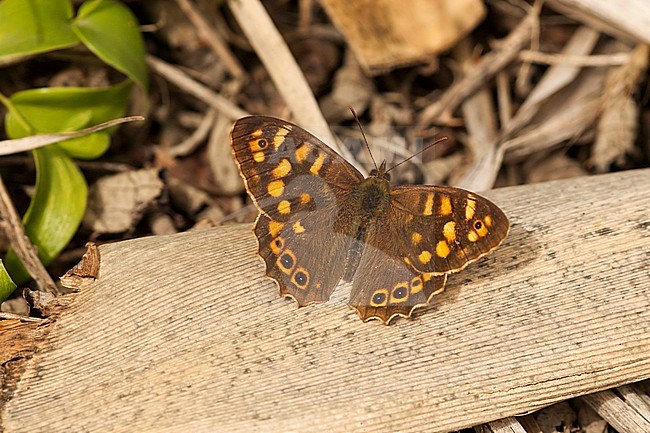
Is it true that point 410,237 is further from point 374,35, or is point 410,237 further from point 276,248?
point 374,35

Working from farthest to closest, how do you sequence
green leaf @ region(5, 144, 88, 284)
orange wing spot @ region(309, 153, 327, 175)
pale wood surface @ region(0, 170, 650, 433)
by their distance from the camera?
green leaf @ region(5, 144, 88, 284), orange wing spot @ region(309, 153, 327, 175), pale wood surface @ region(0, 170, 650, 433)

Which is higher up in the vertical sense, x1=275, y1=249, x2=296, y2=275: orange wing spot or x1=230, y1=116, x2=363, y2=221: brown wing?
x1=230, y1=116, x2=363, y2=221: brown wing

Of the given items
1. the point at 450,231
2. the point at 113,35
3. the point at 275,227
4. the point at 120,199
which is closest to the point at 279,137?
the point at 275,227

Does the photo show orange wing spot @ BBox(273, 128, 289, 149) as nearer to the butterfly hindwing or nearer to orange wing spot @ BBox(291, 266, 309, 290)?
the butterfly hindwing

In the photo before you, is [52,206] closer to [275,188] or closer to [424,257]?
[275,188]

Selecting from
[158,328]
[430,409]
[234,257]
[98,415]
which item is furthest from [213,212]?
[430,409]

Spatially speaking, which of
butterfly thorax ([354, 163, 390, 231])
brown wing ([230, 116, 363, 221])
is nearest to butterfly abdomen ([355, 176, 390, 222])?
butterfly thorax ([354, 163, 390, 231])

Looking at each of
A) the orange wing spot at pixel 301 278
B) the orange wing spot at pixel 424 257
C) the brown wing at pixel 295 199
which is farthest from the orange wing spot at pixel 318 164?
the orange wing spot at pixel 424 257
